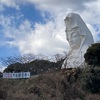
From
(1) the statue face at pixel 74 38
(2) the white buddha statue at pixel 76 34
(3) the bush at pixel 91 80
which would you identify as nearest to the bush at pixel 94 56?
(3) the bush at pixel 91 80

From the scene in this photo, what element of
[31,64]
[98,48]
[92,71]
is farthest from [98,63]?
[31,64]

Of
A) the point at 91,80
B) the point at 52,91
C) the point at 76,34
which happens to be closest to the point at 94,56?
the point at 91,80

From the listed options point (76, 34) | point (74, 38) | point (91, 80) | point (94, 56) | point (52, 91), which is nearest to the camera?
point (52, 91)

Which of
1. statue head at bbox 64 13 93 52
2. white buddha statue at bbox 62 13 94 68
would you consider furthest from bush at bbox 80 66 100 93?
statue head at bbox 64 13 93 52

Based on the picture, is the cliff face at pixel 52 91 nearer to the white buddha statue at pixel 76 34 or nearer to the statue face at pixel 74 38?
the white buddha statue at pixel 76 34

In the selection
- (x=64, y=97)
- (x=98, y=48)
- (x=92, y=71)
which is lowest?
(x=64, y=97)

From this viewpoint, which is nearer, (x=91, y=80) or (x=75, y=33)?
(x=91, y=80)

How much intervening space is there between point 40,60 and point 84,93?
1934cm

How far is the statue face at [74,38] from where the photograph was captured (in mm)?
42222

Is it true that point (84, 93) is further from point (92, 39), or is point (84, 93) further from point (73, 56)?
point (92, 39)

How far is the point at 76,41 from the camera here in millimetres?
42344

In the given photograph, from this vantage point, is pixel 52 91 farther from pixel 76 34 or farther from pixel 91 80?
pixel 76 34

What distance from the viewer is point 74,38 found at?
42.4 m

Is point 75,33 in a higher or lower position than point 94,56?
higher
